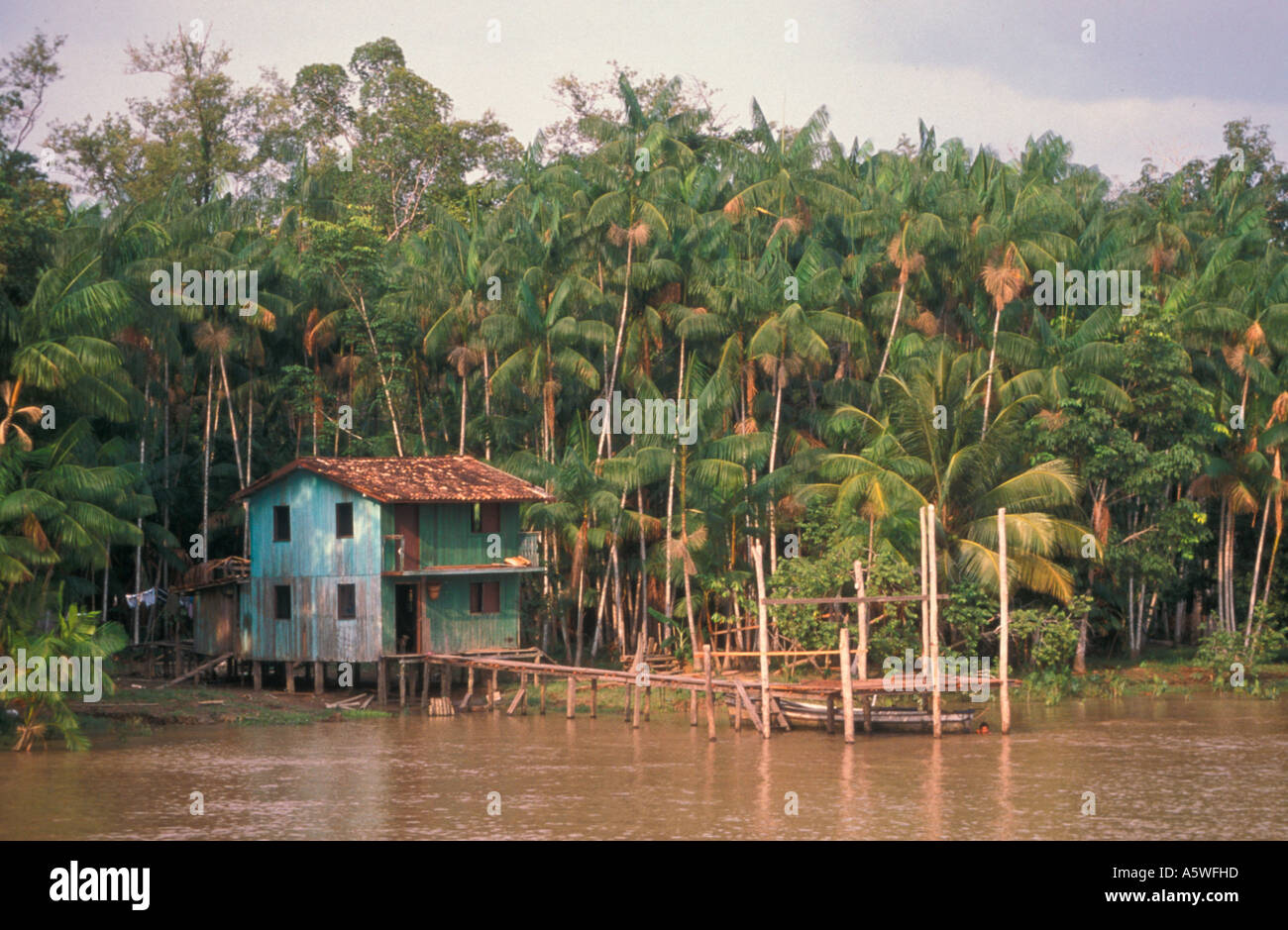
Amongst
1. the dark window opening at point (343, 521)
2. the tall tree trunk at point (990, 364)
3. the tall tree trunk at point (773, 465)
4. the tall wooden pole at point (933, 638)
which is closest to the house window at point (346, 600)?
the dark window opening at point (343, 521)

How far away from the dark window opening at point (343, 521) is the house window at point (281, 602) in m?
2.16

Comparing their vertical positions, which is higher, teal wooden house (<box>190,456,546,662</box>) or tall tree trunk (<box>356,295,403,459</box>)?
tall tree trunk (<box>356,295,403,459</box>)

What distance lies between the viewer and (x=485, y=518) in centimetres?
4066

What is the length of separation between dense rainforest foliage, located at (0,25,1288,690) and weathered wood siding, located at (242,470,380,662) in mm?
4062

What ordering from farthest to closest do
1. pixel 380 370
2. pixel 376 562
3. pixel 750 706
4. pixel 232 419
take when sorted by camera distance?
pixel 380 370 < pixel 232 419 < pixel 376 562 < pixel 750 706

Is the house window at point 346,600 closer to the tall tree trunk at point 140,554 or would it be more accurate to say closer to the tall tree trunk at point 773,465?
the tall tree trunk at point 140,554

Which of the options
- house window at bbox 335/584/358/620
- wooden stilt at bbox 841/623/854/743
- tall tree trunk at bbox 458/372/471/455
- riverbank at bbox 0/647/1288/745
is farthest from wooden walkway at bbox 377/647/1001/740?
tall tree trunk at bbox 458/372/471/455

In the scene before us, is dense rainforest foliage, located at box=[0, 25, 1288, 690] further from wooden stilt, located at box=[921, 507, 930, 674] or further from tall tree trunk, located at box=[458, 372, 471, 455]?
wooden stilt, located at box=[921, 507, 930, 674]

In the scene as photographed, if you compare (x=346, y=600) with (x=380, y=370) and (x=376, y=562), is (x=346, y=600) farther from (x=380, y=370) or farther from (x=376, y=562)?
(x=380, y=370)

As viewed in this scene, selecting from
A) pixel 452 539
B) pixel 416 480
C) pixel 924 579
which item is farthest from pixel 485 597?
pixel 924 579

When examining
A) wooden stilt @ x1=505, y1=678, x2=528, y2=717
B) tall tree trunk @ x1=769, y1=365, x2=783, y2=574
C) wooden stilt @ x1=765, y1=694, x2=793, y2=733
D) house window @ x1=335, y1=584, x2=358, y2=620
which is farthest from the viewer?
tall tree trunk @ x1=769, y1=365, x2=783, y2=574

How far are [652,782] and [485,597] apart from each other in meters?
13.4

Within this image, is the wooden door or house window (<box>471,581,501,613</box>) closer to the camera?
the wooden door

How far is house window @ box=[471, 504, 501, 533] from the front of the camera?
40.6 m
